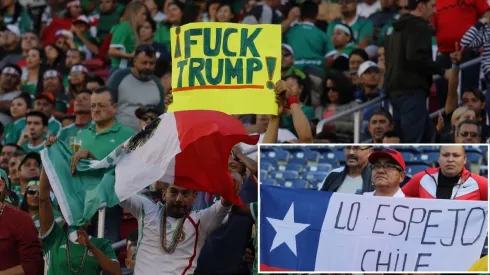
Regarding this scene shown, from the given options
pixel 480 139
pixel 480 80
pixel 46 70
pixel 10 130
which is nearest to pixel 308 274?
pixel 480 139

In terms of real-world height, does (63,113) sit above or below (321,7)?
below

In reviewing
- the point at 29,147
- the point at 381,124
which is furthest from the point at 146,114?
the point at 381,124

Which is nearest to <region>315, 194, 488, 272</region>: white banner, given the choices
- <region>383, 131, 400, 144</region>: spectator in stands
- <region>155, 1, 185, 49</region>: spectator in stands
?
<region>383, 131, 400, 144</region>: spectator in stands

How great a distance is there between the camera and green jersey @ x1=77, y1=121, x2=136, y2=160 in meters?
13.2

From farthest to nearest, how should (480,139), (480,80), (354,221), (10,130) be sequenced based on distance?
(10,130) < (480,80) < (480,139) < (354,221)

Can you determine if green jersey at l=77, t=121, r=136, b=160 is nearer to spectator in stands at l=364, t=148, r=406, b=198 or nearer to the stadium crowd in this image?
the stadium crowd

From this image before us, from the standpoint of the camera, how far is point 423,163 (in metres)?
11.9

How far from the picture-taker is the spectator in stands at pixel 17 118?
1684cm

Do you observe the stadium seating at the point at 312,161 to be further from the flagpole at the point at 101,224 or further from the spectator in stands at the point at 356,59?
the spectator in stands at the point at 356,59

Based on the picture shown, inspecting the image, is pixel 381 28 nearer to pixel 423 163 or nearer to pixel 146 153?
pixel 423 163

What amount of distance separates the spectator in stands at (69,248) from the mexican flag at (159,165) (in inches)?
11.0

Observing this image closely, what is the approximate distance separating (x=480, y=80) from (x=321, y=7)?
168 inches

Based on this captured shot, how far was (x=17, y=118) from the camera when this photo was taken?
1733 cm

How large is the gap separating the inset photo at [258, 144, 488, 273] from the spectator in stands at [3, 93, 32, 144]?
6221 millimetres
